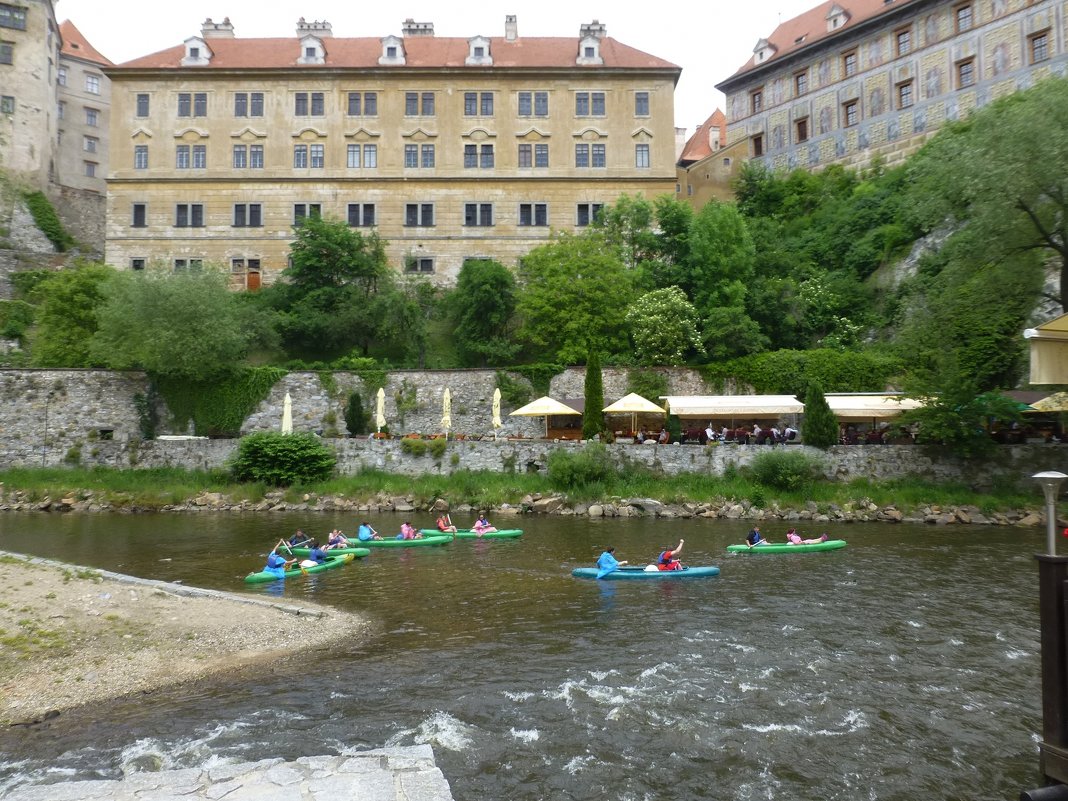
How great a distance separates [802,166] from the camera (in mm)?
54344

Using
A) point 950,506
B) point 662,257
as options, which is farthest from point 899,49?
point 950,506

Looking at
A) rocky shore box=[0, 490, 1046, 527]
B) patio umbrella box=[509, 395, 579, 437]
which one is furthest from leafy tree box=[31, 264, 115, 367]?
patio umbrella box=[509, 395, 579, 437]

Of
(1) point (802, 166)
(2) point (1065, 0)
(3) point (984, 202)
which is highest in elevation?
(2) point (1065, 0)

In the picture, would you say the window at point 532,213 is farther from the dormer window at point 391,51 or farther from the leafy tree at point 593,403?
the leafy tree at point 593,403

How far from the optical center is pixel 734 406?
1183 inches

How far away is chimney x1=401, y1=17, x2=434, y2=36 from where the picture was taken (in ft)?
167

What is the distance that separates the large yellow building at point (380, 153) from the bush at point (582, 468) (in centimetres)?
2056

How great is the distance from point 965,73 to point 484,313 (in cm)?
3239

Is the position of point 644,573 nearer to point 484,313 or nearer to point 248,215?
point 484,313

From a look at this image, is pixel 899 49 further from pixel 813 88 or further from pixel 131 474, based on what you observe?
pixel 131 474

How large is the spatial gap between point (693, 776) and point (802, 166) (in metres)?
53.1

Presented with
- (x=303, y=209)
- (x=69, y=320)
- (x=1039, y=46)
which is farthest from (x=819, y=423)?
(x=69, y=320)

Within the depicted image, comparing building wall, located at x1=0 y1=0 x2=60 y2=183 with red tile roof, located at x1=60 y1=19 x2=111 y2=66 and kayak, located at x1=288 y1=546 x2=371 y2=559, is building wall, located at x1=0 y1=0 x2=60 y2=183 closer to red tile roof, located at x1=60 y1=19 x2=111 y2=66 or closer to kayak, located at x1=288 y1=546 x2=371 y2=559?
red tile roof, located at x1=60 y1=19 x2=111 y2=66

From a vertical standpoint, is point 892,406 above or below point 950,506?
above
